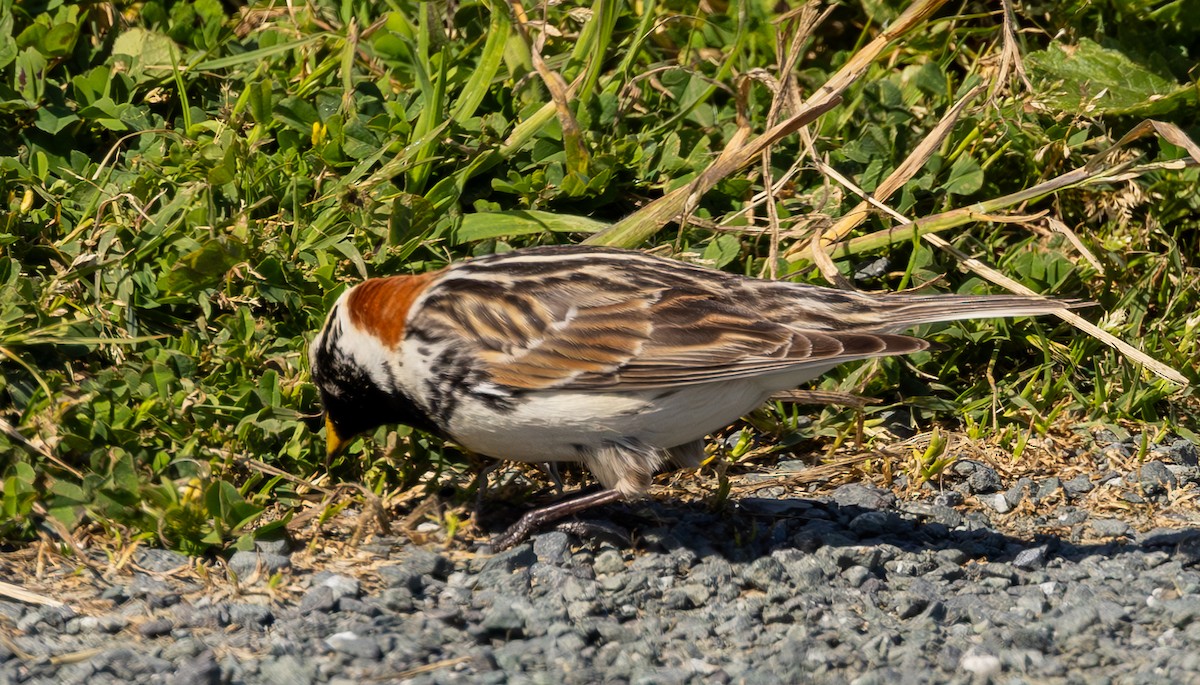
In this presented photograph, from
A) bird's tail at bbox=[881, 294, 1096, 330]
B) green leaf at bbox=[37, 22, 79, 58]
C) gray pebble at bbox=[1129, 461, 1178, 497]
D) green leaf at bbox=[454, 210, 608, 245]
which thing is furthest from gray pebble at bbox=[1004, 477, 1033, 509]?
green leaf at bbox=[37, 22, 79, 58]

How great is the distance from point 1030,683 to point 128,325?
11.7 ft

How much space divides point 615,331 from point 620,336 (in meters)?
0.03

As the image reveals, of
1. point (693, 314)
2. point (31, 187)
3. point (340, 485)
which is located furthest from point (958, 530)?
point (31, 187)

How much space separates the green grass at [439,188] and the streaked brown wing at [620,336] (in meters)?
0.72

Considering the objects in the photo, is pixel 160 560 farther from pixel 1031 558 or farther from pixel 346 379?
pixel 1031 558

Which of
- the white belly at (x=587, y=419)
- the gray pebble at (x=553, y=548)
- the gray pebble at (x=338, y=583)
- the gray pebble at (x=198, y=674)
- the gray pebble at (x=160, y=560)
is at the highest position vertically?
the white belly at (x=587, y=419)

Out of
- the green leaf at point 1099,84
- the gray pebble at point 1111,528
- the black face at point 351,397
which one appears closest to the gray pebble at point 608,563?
the black face at point 351,397

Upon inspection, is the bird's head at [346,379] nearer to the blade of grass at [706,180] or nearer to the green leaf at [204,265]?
the green leaf at [204,265]

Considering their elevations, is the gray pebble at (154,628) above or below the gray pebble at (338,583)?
above

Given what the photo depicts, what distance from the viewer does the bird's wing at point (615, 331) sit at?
5035 mm

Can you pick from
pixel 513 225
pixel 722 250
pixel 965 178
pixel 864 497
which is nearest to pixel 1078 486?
pixel 864 497

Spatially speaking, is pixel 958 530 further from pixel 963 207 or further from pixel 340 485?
pixel 340 485

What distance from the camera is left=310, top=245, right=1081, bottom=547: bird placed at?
5035mm

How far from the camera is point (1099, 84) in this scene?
6785mm
